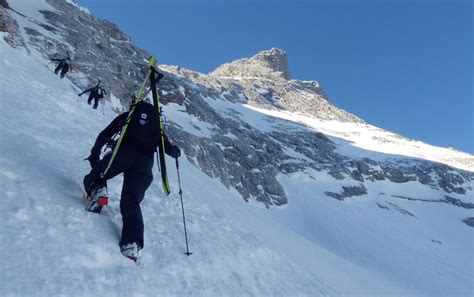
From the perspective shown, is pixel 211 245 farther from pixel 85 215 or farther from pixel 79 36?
pixel 79 36

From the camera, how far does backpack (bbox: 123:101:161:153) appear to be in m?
6.32

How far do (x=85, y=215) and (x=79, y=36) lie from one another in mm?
44133

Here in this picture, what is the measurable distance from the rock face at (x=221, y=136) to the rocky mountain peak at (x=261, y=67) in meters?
68.3

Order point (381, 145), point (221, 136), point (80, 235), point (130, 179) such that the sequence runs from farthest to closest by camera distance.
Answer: point (381, 145)
point (221, 136)
point (130, 179)
point (80, 235)

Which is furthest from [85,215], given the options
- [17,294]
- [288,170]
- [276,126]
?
[276,126]

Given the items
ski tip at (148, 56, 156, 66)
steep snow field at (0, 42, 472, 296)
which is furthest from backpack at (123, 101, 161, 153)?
ski tip at (148, 56, 156, 66)

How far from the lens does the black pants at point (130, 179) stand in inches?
230

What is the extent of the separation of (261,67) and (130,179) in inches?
6606

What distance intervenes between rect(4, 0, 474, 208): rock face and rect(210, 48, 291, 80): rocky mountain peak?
6831 cm

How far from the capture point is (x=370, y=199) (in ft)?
194

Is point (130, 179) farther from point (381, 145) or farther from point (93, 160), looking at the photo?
point (381, 145)

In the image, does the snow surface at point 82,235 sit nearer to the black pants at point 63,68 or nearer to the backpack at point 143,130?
the backpack at point 143,130

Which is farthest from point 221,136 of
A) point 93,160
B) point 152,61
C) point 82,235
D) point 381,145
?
point 82,235

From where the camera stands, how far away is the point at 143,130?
250 inches
